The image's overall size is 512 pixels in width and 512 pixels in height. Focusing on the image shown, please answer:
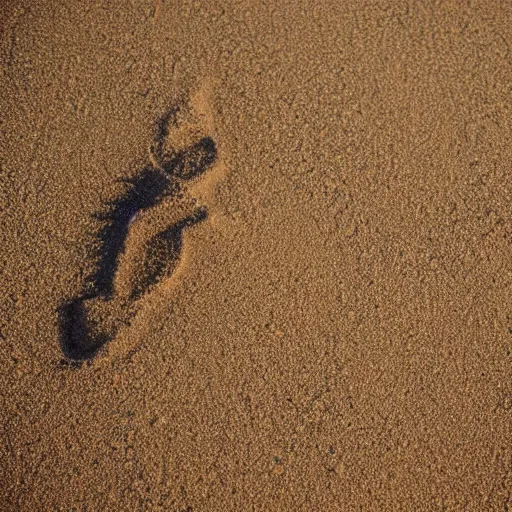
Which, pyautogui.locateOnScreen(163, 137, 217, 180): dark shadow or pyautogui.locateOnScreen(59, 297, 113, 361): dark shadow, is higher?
pyautogui.locateOnScreen(163, 137, 217, 180): dark shadow

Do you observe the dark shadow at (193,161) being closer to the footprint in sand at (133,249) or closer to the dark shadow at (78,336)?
the footprint in sand at (133,249)

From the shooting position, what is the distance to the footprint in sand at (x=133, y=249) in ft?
6.56

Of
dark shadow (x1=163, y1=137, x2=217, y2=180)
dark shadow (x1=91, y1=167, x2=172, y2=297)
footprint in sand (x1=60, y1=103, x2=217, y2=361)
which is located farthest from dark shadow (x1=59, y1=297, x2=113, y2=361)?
dark shadow (x1=163, y1=137, x2=217, y2=180)

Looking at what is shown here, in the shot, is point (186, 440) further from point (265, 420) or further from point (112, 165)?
point (112, 165)

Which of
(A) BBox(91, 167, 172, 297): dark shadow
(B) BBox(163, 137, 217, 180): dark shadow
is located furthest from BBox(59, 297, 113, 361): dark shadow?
(B) BBox(163, 137, 217, 180): dark shadow

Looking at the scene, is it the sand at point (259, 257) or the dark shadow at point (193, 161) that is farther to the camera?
the dark shadow at point (193, 161)

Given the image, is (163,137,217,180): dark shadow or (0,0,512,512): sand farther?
(163,137,217,180): dark shadow

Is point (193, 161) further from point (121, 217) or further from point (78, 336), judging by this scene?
point (78, 336)

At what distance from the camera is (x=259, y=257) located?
2.05 meters

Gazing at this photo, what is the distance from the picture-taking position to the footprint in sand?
6.56 ft

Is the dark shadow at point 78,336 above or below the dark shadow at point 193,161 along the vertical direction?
below

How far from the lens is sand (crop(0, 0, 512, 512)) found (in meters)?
1.94

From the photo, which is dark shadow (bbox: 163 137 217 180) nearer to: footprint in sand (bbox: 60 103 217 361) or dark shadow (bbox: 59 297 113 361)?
footprint in sand (bbox: 60 103 217 361)

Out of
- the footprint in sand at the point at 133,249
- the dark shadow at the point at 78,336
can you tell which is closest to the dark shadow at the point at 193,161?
the footprint in sand at the point at 133,249
